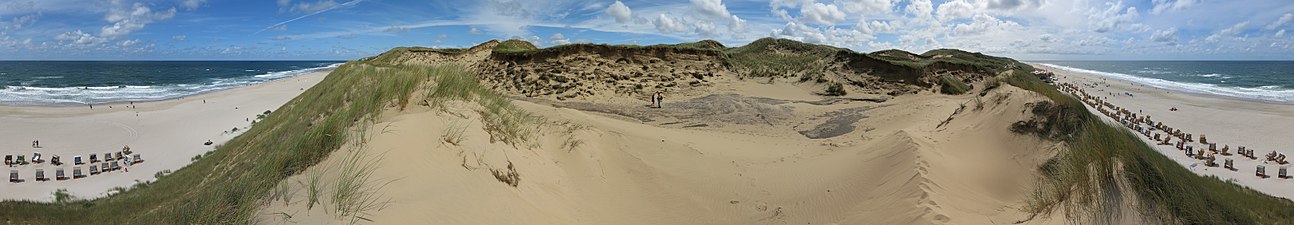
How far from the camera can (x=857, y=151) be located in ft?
31.4

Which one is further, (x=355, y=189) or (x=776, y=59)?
(x=776, y=59)

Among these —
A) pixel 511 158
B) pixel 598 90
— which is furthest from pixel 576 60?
pixel 511 158

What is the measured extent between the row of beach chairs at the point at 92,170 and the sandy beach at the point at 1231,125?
24349 mm

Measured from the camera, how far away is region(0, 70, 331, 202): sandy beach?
1451 centimetres

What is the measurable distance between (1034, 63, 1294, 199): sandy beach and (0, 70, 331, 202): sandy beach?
23426mm

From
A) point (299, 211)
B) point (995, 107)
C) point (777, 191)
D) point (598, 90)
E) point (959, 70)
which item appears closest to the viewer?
point (299, 211)

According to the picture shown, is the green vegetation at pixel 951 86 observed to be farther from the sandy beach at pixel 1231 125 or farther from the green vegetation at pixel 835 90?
the sandy beach at pixel 1231 125

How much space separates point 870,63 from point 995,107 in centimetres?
1682

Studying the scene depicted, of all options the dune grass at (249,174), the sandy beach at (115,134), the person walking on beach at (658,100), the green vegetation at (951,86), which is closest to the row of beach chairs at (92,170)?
the sandy beach at (115,134)

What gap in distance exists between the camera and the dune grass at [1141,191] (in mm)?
3863

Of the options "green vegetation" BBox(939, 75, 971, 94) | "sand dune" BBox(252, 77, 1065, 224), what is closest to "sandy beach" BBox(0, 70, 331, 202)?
"sand dune" BBox(252, 77, 1065, 224)

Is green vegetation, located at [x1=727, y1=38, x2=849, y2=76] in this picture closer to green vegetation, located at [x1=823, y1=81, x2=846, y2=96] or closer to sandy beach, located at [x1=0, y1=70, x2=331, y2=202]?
green vegetation, located at [x1=823, y1=81, x2=846, y2=96]

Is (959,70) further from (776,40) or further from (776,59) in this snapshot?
(776,40)

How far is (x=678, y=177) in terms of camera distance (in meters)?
8.50
